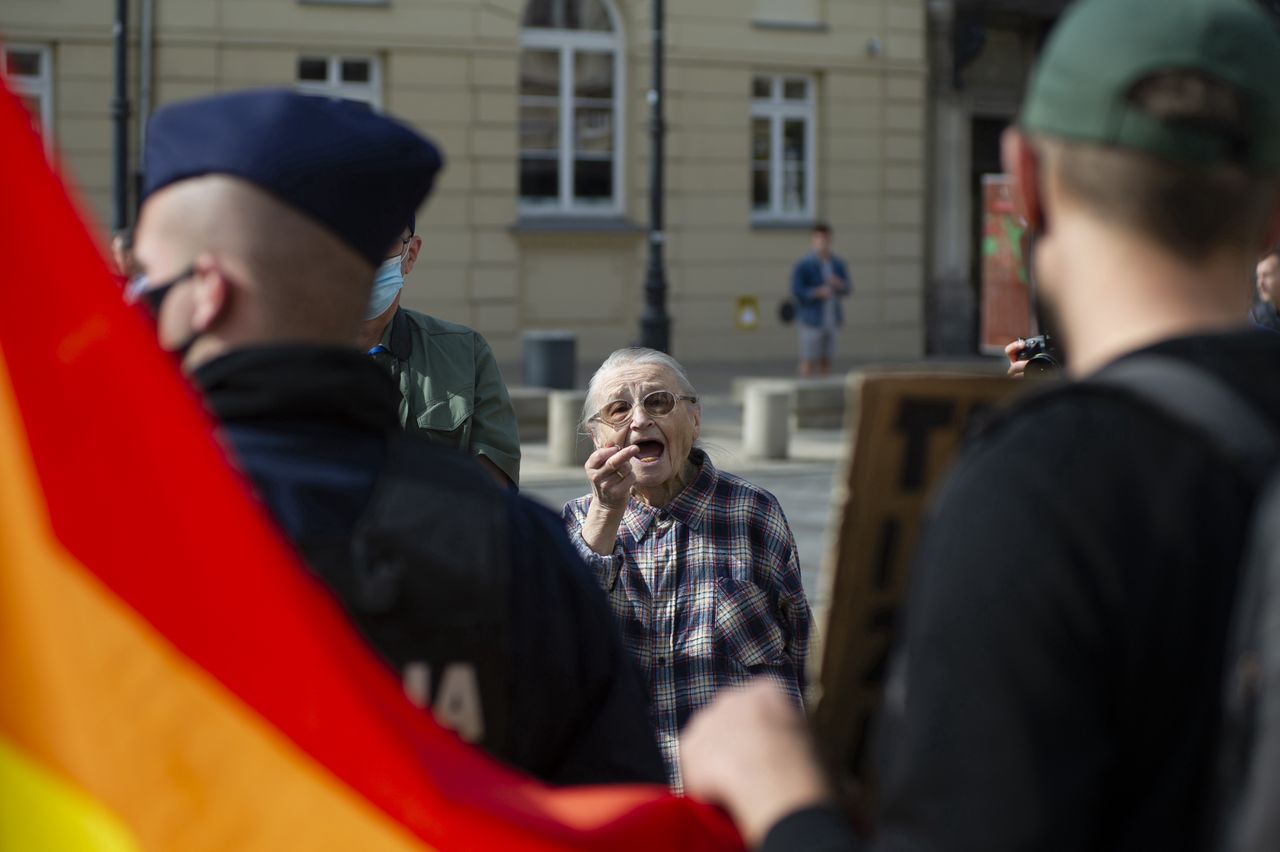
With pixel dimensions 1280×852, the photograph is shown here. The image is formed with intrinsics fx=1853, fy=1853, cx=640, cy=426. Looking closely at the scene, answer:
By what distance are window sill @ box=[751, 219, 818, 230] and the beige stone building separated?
0.04 metres

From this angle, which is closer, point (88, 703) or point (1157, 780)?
point (1157, 780)

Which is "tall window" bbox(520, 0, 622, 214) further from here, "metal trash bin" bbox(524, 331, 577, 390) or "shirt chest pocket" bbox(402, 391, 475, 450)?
"shirt chest pocket" bbox(402, 391, 475, 450)

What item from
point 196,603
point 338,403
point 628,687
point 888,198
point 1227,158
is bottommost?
point 628,687

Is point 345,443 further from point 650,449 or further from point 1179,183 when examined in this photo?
point 650,449

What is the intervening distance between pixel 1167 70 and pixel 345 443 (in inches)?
38.1

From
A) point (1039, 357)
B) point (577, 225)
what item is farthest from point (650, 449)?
point (577, 225)

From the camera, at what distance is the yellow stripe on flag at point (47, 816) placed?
182cm

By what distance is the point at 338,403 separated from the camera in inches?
79.9

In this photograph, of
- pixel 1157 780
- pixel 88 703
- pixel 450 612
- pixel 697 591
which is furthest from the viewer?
pixel 697 591

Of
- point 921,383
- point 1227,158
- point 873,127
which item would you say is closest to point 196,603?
point 921,383

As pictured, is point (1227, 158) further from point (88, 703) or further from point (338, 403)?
point (88, 703)

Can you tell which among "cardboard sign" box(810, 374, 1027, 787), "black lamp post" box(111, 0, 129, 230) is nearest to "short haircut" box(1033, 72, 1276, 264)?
"cardboard sign" box(810, 374, 1027, 787)

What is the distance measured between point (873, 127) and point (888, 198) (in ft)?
3.33

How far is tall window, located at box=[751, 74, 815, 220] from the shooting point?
24984 millimetres
